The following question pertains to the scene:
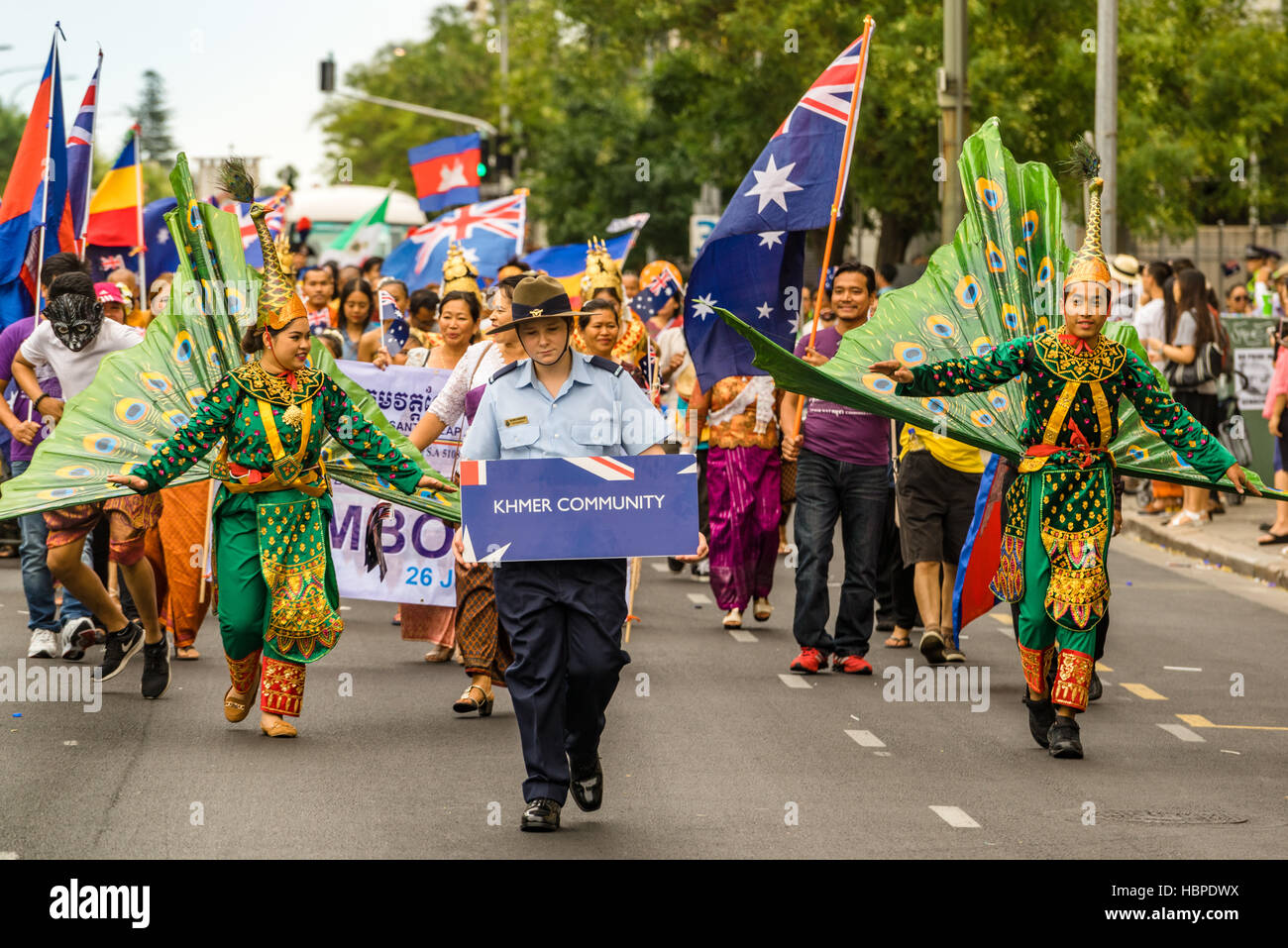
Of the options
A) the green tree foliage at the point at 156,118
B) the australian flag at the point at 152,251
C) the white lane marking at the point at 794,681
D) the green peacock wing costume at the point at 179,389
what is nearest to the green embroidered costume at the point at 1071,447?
the white lane marking at the point at 794,681

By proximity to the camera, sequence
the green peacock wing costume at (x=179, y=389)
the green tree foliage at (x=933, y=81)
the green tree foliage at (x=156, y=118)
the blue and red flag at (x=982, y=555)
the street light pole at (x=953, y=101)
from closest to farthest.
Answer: the green peacock wing costume at (x=179, y=389)
the blue and red flag at (x=982, y=555)
the street light pole at (x=953, y=101)
the green tree foliage at (x=933, y=81)
the green tree foliage at (x=156, y=118)

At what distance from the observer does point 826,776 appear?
7.64 m

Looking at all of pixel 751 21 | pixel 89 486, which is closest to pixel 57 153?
pixel 89 486

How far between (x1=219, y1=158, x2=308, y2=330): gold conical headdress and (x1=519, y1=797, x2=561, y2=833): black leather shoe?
2560mm

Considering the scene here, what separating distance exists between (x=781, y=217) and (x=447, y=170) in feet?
41.2

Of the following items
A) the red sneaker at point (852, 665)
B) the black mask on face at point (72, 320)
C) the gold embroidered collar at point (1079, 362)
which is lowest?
the red sneaker at point (852, 665)

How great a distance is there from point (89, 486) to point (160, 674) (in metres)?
1.09

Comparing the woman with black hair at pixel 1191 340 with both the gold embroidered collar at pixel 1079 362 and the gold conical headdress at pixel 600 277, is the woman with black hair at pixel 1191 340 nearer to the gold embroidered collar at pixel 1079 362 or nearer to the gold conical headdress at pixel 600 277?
the gold conical headdress at pixel 600 277

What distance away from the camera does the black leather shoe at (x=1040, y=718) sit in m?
8.27

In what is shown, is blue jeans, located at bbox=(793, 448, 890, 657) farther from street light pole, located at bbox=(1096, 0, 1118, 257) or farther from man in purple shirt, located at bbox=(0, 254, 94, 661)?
street light pole, located at bbox=(1096, 0, 1118, 257)

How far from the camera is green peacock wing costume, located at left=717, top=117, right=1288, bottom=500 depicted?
8867 millimetres

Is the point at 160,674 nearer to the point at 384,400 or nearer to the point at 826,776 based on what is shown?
the point at 384,400

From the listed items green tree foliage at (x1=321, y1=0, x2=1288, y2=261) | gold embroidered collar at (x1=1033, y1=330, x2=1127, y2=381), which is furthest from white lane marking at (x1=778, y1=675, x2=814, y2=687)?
green tree foliage at (x1=321, y1=0, x2=1288, y2=261)

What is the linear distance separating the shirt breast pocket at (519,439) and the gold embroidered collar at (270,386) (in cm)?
164
